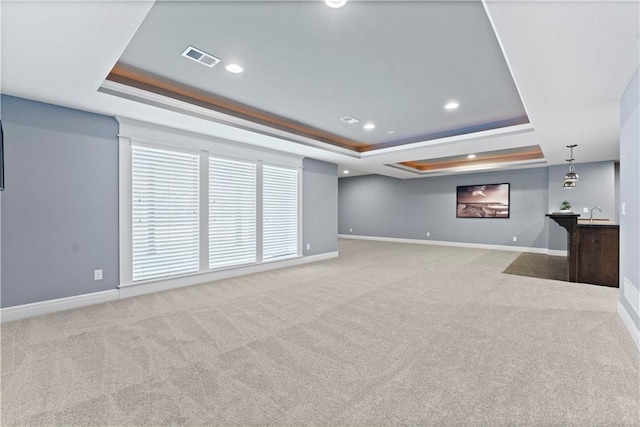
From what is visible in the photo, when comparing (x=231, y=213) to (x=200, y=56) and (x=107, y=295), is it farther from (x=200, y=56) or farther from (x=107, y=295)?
(x=200, y=56)

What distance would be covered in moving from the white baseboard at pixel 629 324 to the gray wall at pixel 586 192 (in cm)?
520

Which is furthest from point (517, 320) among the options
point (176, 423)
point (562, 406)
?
point (176, 423)

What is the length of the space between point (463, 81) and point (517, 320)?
267 centimetres

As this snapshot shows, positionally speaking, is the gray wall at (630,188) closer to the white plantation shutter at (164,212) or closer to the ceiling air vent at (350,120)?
the ceiling air vent at (350,120)

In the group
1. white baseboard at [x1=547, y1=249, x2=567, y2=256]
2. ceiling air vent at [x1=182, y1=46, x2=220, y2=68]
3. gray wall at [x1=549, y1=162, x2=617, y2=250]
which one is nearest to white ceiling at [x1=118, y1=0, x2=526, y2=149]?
ceiling air vent at [x1=182, y1=46, x2=220, y2=68]

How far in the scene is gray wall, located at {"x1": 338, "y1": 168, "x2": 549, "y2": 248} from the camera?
26.6ft

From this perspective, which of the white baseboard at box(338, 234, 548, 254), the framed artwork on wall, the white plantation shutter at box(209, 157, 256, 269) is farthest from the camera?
the framed artwork on wall

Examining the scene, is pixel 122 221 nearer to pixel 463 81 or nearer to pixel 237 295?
pixel 237 295

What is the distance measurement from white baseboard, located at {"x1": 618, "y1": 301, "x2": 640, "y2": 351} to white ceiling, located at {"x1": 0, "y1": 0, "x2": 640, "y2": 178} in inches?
88.7

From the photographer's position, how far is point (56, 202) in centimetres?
338

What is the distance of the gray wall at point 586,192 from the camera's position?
22.5 feet

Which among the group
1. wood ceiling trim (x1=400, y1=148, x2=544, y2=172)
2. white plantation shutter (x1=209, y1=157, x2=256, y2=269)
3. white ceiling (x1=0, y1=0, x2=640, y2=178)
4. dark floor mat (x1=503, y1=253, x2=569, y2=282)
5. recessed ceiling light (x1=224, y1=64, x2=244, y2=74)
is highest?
recessed ceiling light (x1=224, y1=64, x2=244, y2=74)

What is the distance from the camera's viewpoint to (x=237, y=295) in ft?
13.1

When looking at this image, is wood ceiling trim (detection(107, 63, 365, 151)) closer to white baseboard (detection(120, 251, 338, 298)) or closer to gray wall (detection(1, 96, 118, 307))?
gray wall (detection(1, 96, 118, 307))
